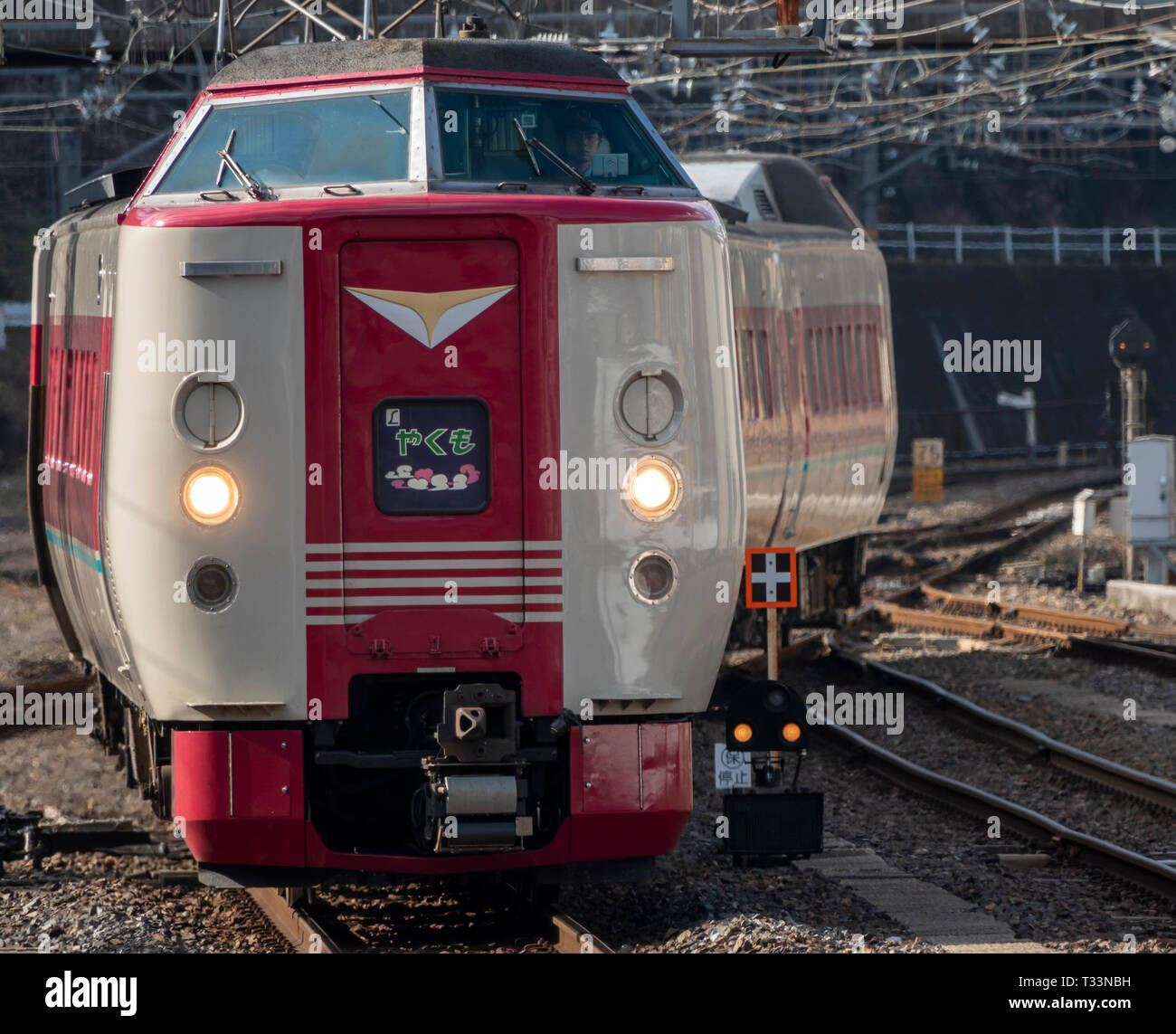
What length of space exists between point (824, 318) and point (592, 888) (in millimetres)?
7374

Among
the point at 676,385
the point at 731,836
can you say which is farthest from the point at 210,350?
the point at 731,836

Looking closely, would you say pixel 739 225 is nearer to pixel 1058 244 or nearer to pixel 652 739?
pixel 652 739

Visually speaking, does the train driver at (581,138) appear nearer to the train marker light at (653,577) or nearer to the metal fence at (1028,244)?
the train marker light at (653,577)

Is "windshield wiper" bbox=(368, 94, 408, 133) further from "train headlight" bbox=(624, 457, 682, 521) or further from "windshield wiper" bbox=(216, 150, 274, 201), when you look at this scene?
"train headlight" bbox=(624, 457, 682, 521)

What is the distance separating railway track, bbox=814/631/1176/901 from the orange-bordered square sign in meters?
1.99

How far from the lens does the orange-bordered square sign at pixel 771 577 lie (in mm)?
9875

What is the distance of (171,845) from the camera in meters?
9.97

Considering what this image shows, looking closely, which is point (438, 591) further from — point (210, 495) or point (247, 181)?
point (247, 181)

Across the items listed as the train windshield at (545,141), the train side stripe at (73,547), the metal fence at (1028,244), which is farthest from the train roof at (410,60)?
the metal fence at (1028,244)

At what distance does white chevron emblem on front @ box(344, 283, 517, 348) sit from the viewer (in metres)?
7.48

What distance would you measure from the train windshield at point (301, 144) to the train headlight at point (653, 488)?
5.12 ft

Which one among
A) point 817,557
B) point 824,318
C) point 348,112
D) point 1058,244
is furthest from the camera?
point 1058,244

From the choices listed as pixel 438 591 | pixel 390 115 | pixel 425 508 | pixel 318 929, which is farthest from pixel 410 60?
pixel 318 929

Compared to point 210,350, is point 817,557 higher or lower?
lower
